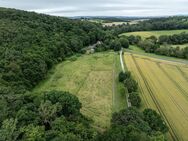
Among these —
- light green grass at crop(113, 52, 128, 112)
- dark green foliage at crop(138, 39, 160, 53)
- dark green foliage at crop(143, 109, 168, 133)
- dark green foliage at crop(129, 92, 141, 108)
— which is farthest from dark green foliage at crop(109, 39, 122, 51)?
dark green foliage at crop(143, 109, 168, 133)

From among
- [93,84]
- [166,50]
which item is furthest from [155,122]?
[166,50]

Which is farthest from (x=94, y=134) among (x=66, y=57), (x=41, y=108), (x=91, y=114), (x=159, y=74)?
(x=66, y=57)

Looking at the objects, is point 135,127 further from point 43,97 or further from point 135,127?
point 43,97

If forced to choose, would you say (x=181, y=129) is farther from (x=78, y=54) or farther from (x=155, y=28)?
(x=155, y=28)

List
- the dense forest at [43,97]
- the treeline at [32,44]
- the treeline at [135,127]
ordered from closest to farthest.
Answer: the treeline at [135,127] → the dense forest at [43,97] → the treeline at [32,44]

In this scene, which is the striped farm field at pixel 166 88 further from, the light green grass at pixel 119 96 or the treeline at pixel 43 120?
the treeline at pixel 43 120

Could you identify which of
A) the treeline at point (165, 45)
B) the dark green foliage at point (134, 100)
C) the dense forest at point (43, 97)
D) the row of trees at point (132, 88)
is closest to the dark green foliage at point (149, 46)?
the treeline at point (165, 45)
